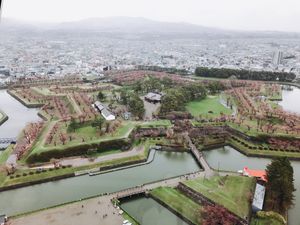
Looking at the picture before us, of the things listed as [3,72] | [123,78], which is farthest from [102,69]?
[3,72]

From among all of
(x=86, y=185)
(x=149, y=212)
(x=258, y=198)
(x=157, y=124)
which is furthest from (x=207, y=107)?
(x=149, y=212)

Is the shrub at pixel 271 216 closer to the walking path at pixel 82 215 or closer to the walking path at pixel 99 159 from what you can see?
the walking path at pixel 82 215

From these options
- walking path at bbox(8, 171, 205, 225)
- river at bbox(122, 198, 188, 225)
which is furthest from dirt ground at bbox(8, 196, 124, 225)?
river at bbox(122, 198, 188, 225)

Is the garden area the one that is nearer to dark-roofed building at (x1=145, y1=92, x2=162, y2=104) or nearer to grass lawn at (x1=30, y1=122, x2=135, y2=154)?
dark-roofed building at (x1=145, y1=92, x2=162, y2=104)

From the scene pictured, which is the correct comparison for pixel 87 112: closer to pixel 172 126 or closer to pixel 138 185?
pixel 172 126

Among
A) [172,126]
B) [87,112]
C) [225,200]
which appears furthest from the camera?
[87,112]

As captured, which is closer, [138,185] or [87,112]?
[138,185]
